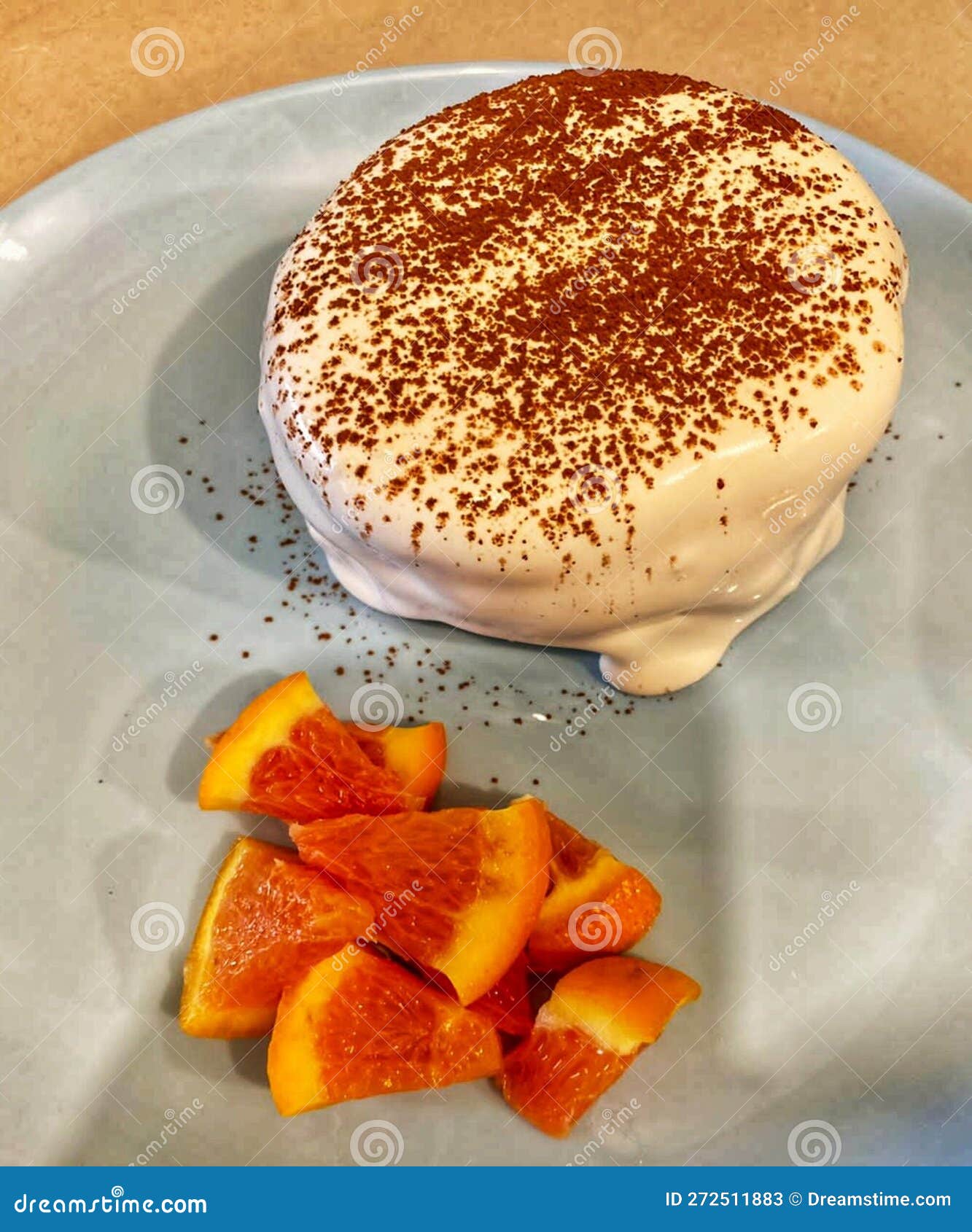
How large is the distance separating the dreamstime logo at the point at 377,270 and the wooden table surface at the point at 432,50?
894 mm

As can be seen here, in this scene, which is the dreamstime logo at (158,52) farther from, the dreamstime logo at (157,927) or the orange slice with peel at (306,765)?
the dreamstime logo at (157,927)

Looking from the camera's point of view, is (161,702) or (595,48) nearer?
(161,702)

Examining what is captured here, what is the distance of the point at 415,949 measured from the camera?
4.36ft

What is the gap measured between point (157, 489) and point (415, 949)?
854 millimetres

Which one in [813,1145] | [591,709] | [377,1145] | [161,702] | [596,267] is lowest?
[813,1145]

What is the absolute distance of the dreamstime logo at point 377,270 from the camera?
57.8 inches

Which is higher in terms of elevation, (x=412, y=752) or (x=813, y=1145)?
(x=412, y=752)

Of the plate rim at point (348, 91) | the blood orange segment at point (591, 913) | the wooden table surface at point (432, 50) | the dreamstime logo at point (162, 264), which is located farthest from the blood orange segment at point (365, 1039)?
the wooden table surface at point (432, 50)

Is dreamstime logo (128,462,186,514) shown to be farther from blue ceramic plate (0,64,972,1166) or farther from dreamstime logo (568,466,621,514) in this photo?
dreamstime logo (568,466,621,514)

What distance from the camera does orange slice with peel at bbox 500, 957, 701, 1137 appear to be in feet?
4.25

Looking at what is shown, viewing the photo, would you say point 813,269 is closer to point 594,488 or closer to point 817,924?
point 594,488

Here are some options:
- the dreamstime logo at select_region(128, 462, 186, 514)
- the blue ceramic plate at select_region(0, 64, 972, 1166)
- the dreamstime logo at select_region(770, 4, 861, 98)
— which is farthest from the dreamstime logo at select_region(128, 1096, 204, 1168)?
the dreamstime logo at select_region(770, 4, 861, 98)

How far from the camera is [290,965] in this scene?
132cm

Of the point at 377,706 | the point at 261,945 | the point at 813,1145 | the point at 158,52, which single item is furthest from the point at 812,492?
the point at 158,52
